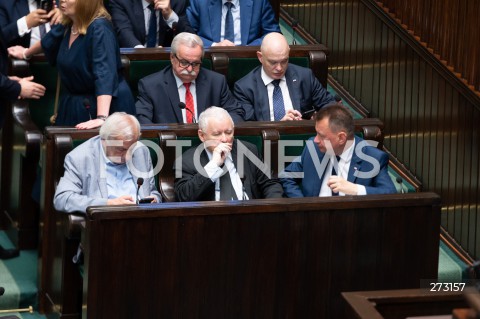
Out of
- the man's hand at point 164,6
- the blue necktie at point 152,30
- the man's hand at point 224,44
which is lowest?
the man's hand at point 224,44

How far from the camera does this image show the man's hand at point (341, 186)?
13.3ft

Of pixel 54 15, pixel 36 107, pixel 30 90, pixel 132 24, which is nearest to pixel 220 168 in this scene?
pixel 30 90

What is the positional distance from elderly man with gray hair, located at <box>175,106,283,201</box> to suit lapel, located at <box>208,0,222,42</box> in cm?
138

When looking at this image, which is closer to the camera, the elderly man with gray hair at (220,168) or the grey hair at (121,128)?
the grey hair at (121,128)

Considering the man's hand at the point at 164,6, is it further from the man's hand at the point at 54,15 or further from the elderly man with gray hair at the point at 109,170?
the elderly man with gray hair at the point at 109,170

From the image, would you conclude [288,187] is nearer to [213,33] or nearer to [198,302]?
[198,302]

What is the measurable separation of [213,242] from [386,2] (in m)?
2.23

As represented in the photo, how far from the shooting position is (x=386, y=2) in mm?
5516

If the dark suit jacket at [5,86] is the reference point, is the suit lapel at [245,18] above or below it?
above

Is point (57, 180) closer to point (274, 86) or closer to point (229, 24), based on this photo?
point (274, 86)

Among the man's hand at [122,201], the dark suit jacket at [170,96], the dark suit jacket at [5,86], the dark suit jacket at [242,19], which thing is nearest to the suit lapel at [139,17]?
the dark suit jacket at [242,19]

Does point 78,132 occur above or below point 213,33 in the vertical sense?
below

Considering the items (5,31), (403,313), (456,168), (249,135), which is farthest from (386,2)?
(403,313)

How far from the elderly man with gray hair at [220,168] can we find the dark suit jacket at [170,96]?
54 centimetres
